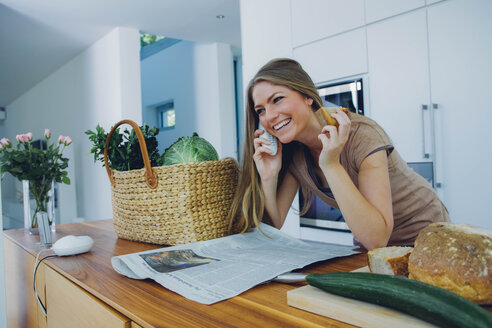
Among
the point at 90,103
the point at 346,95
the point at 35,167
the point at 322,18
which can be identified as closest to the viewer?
the point at 35,167

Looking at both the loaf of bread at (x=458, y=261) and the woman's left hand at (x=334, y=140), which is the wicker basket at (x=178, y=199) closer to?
the woman's left hand at (x=334, y=140)

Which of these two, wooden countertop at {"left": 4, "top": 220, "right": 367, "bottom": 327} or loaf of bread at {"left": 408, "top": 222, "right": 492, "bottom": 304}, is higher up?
loaf of bread at {"left": 408, "top": 222, "right": 492, "bottom": 304}

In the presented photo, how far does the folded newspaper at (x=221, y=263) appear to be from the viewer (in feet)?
1.96

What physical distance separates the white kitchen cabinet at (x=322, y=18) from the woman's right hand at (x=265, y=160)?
169 centimetres

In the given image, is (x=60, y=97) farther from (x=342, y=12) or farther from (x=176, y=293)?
(x=176, y=293)

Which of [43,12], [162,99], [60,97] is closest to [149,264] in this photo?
[43,12]

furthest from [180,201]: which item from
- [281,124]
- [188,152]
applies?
[281,124]

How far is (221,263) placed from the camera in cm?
72

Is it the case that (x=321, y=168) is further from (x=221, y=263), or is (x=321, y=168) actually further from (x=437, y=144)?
(x=437, y=144)

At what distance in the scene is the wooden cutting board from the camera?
0.41 meters

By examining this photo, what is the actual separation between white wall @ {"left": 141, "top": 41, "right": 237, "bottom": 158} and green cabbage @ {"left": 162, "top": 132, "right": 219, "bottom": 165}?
377 cm

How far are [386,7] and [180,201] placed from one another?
6.66ft

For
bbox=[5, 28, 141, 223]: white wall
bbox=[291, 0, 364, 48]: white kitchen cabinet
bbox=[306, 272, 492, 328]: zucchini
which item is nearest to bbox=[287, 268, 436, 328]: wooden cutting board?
bbox=[306, 272, 492, 328]: zucchini

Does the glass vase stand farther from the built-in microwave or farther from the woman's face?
the built-in microwave
